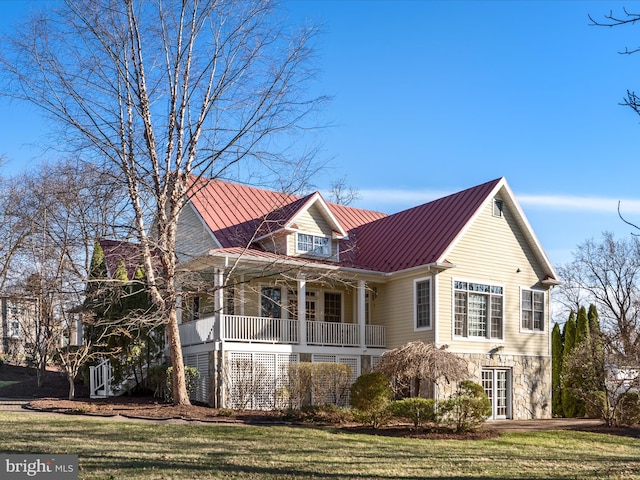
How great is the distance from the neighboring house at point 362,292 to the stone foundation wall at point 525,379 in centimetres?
4

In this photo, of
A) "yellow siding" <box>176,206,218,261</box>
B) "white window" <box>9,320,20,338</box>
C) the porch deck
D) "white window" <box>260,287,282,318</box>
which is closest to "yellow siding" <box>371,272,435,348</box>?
the porch deck

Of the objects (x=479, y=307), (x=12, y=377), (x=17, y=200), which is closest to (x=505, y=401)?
(x=479, y=307)

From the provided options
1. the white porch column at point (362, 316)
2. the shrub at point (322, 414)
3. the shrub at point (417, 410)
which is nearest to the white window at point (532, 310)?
the white porch column at point (362, 316)

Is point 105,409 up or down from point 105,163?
down

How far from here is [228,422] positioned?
16.9 metres

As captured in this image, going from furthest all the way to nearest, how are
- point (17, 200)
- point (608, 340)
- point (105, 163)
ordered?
point (17, 200), point (608, 340), point (105, 163)

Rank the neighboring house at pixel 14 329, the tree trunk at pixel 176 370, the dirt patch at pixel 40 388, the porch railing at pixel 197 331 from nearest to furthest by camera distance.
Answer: the tree trunk at pixel 176 370 → the porch railing at pixel 197 331 → the dirt patch at pixel 40 388 → the neighboring house at pixel 14 329

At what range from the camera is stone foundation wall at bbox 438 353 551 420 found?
75.8 feet

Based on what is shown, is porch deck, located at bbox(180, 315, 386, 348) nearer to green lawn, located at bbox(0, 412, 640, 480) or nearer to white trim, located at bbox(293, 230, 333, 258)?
white trim, located at bbox(293, 230, 333, 258)

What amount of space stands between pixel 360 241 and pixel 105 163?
11092 millimetres

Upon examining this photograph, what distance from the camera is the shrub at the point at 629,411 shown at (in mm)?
20672

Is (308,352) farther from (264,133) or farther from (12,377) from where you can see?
(12,377)

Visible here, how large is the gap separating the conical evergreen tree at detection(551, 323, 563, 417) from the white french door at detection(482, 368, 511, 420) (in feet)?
12.4

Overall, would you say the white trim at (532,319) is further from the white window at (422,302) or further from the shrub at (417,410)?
the shrub at (417,410)
